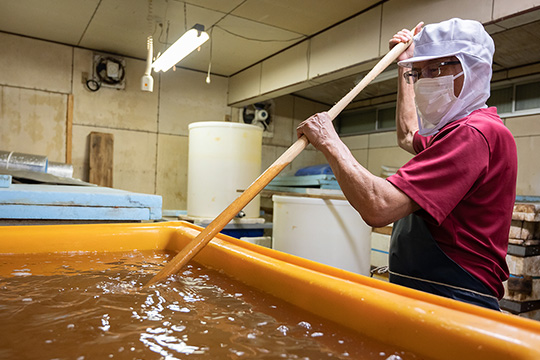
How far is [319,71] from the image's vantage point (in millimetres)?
5008

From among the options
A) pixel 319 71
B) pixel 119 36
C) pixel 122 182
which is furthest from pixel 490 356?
pixel 122 182

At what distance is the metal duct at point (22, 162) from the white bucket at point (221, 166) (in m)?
1.76

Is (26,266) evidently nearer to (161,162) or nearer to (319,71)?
(319,71)

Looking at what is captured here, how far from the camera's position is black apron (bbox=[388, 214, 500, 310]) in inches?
45.5

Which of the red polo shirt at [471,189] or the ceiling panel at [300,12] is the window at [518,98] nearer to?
the ceiling panel at [300,12]

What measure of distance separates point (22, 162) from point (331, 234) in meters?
3.64

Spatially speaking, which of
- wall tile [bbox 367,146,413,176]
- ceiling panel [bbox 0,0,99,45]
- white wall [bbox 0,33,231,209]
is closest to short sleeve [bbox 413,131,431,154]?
ceiling panel [bbox 0,0,99,45]

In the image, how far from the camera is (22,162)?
419cm

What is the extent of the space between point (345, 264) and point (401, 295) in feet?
5.12

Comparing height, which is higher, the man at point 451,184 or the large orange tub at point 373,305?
the man at point 451,184

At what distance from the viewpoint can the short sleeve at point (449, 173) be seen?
1080mm

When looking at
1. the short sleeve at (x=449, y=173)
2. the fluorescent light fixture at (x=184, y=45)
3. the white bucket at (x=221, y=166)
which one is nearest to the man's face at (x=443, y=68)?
the short sleeve at (x=449, y=173)

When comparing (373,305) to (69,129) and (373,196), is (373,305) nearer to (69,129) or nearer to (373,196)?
(373,196)

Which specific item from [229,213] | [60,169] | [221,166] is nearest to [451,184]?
[229,213]
